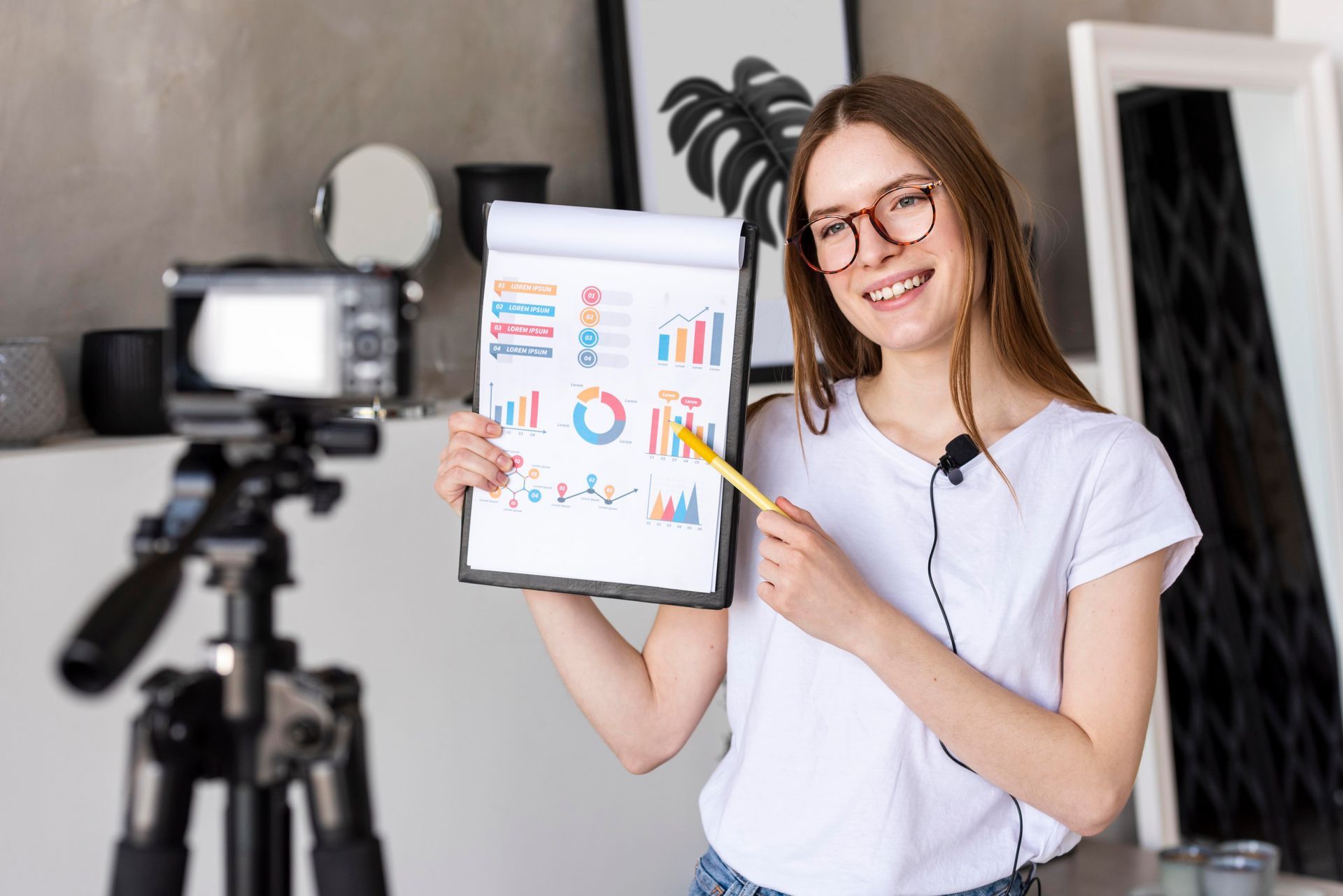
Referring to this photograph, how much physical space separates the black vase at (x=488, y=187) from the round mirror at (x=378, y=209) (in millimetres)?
54

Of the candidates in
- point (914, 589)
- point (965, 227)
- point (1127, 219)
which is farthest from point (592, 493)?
point (1127, 219)

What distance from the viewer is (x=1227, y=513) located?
3133mm

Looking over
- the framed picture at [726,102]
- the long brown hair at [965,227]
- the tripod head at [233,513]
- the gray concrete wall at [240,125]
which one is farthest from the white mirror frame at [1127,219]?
the tripod head at [233,513]

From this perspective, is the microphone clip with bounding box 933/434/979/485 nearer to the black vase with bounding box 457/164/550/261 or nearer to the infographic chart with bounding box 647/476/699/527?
the infographic chart with bounding box 647/476/699/527

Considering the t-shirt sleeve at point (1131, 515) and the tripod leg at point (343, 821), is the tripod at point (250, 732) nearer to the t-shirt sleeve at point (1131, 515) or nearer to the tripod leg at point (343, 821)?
the tripod leg at point (343, 821)

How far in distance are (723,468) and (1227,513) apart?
2.27m

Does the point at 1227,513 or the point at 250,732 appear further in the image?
the point at 1227,513

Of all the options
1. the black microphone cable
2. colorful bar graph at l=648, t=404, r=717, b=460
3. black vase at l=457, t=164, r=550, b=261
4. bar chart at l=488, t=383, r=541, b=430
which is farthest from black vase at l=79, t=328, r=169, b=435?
the black microphone cable

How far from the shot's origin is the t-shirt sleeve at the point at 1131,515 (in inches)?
49.8

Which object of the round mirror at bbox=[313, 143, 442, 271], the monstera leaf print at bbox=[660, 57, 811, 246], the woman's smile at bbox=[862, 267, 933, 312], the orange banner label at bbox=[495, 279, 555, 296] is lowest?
the woman's smile at bbox=[862, 267, 933, 312]

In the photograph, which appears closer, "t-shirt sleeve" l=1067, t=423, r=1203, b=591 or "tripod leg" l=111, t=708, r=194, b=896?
"tripod leg" l=111, t=708, r=194, b=896

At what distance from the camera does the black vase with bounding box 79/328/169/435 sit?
5.70 ft

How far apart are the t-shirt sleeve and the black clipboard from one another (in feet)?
1.15

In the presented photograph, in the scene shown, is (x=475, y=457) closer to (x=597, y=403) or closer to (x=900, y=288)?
(x=597, y=403)
